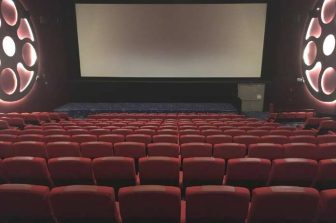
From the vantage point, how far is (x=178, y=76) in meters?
13.0

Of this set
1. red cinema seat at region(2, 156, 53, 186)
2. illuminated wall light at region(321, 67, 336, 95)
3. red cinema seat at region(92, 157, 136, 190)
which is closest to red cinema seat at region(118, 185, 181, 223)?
red cinema seat at region(92, 157, 136, 190)

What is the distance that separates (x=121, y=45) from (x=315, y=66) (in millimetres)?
8159

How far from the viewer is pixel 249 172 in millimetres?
2797

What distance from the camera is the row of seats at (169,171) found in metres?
2.75

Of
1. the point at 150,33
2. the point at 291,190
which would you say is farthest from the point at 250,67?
the point at 291,190

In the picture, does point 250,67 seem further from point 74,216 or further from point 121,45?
point 74,216

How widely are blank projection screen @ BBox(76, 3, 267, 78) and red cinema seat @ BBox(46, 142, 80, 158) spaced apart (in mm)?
9470

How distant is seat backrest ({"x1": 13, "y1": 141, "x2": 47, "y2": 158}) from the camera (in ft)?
12.4

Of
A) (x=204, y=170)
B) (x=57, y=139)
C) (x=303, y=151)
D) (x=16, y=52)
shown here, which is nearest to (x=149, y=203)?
(x=204, y=170)

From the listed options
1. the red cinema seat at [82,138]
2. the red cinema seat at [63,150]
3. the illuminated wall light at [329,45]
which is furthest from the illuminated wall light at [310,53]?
the red cinema seat at [63,150]

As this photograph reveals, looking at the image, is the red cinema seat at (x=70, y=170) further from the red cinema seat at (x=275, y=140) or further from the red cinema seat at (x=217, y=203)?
the red cinema seat at (x=275, y=140)

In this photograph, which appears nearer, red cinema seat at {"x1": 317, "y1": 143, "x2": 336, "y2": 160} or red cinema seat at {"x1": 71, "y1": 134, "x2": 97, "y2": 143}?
red cinema seat at {"x1": 317, "y1": 143, "x2": 336, "y2": 160}

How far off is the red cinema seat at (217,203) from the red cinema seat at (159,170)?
79 centimetres

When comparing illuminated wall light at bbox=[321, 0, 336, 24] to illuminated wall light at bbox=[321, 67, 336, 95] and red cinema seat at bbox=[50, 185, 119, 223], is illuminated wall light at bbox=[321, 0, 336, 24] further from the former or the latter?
red cinema seat at bbox=[50, 185, 119, 223]
